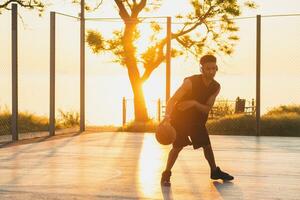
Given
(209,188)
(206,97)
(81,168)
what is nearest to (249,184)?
(209,188)

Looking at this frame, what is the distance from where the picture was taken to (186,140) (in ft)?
26.1

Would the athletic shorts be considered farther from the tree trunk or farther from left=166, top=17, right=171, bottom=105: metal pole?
the tree trunk

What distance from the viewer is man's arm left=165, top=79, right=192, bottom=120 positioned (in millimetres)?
7508

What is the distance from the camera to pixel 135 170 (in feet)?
29.8

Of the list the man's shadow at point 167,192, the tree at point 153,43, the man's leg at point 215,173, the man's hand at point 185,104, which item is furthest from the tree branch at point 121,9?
the man's shadow at point 167,192

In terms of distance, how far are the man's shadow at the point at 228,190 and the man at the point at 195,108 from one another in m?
0.17

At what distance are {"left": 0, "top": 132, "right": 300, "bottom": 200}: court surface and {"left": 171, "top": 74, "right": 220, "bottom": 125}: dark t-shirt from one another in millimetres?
695

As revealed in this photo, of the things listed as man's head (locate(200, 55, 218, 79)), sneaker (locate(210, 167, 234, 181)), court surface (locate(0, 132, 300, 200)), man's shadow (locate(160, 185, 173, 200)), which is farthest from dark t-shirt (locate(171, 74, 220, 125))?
man's shadow (locate(160, 185, 173, 200))

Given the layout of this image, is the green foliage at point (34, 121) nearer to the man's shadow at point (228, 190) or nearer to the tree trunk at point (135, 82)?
the tree trunk at point (135, 82)

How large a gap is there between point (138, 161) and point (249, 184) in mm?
2715

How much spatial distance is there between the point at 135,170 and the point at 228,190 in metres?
1.97

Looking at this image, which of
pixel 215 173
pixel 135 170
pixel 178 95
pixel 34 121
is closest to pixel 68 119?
pixel 34 121

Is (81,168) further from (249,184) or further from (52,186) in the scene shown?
(249,184)

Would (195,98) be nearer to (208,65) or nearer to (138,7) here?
(208,65)
